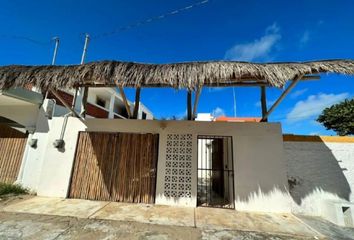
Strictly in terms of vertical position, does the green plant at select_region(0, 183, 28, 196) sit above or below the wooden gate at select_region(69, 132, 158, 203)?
below

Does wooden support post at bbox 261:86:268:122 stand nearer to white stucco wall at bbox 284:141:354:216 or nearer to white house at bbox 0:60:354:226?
white house at bbox 0:60:354:226

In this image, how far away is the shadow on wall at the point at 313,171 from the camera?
192 inches

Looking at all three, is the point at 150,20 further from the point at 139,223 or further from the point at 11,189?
the point at 11,189

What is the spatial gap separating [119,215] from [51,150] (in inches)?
128

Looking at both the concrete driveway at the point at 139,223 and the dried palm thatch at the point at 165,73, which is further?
the dried palm thatch at the point at 165,73

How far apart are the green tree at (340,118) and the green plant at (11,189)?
2254 centimetres

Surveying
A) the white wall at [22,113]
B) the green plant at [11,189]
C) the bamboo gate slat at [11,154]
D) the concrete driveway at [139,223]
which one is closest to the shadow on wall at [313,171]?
the concrete driveway at [139,223]

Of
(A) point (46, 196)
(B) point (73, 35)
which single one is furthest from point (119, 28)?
(A) point (46, 196)

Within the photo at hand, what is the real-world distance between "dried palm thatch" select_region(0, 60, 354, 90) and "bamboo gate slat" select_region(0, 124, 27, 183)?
2680mm

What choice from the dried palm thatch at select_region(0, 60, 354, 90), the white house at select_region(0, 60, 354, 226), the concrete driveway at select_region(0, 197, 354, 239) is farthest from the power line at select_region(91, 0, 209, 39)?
the concrete driveway at select_region(0, 197, 354, 239)

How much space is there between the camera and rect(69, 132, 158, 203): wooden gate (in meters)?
5.29

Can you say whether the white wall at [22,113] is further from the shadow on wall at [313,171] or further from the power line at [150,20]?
the shadow on wall at [313,171]

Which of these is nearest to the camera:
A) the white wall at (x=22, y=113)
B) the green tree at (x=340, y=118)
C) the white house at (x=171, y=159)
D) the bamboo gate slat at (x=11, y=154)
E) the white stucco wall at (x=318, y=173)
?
the white house at (x=171, y=159)

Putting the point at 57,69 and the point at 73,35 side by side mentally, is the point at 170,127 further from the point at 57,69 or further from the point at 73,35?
the point at 73,35
